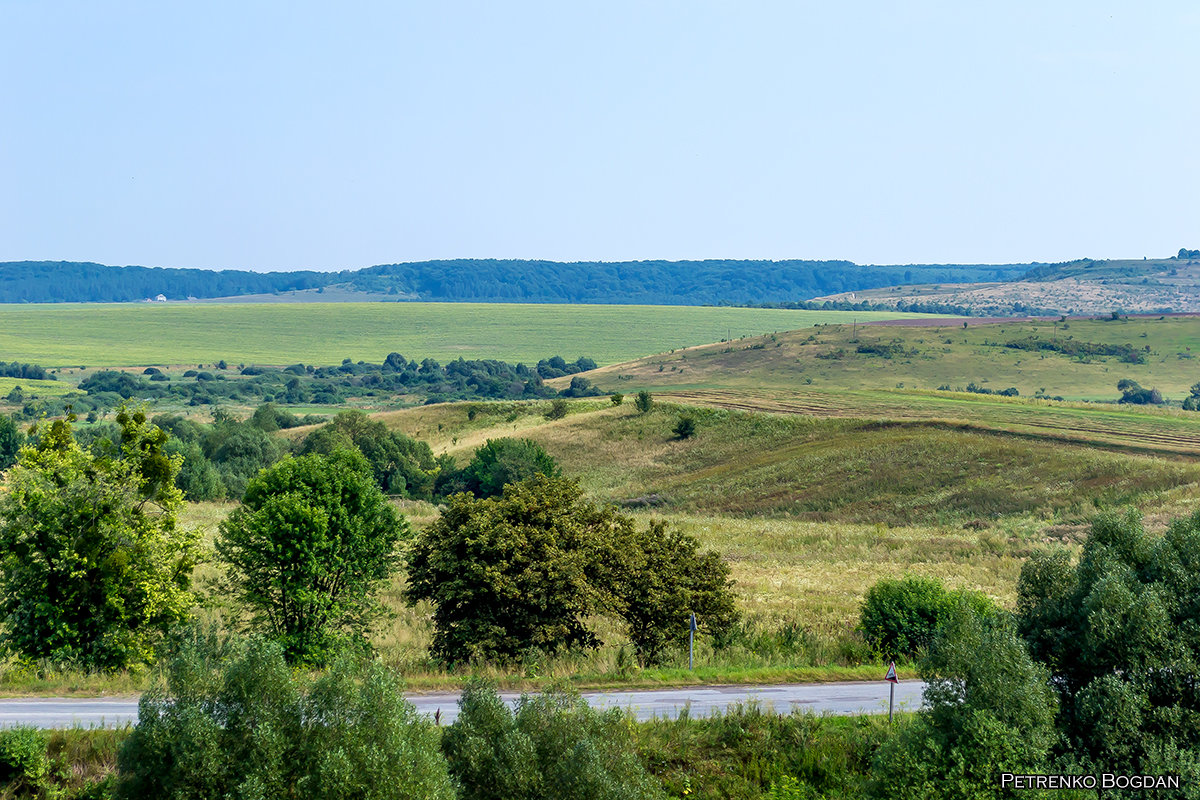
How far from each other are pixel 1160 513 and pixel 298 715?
143 feet

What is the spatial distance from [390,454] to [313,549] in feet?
189

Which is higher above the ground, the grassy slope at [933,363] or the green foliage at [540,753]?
the green foliage at [540,753]

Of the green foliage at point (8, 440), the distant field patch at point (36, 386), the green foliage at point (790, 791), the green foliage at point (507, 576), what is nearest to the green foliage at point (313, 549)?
the green foliage at point (507, 576)

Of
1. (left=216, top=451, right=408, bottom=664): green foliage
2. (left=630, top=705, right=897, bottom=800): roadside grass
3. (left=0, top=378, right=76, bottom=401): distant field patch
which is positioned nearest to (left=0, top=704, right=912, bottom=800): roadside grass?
(left=630, top=705, right=897, bottom=800): roadside grass

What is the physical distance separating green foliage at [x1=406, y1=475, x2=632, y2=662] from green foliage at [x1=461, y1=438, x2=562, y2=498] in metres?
42.7

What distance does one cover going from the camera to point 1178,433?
67.3 metres

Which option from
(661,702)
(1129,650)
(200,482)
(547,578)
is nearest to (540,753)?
(1129,650)

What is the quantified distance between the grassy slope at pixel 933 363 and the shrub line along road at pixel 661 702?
284 ft

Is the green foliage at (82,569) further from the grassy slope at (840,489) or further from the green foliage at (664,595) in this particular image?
the grassy slope at (840,489)

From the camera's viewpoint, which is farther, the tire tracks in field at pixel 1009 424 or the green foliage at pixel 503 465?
the green foliage at pixel 503 465

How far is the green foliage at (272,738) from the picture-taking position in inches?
431

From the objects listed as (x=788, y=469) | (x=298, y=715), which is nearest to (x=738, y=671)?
(x=298, y=715)

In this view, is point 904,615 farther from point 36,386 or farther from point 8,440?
point 36,386

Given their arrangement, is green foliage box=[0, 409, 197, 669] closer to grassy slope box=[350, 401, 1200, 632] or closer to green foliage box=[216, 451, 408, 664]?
green foliage box=[216, 451, 408, 664]
